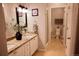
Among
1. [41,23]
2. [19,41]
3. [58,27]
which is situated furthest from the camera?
[19,41]

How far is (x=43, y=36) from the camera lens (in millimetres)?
2047

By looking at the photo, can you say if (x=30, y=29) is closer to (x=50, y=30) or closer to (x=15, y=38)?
(x=50, y=30)

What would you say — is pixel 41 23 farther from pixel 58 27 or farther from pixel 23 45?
pixel 23 45

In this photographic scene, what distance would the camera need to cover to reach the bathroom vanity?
1860mm

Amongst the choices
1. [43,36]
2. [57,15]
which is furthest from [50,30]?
[57,15]

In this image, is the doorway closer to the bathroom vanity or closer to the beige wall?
the beige wall

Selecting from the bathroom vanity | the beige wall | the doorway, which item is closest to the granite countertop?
the bathroom vanity

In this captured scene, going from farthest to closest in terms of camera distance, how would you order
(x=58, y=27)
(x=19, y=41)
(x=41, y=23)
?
1. (x=19, y=41)
2. (x=58, y=27)
3. (x=41, y=23)

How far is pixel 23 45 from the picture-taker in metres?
2.10

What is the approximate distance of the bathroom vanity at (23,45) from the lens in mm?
1860

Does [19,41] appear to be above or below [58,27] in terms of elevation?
below

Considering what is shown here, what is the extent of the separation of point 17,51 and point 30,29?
43cm

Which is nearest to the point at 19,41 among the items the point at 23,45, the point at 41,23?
the point at 23,45

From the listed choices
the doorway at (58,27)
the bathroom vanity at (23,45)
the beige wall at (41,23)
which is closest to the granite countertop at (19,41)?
the bathroom vanity at (23,45)
